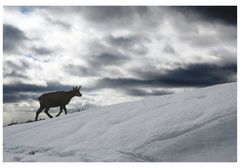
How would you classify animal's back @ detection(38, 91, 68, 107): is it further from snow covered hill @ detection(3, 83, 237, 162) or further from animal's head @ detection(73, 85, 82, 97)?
snow covered hill @ detection(3, 83, 237, 162)

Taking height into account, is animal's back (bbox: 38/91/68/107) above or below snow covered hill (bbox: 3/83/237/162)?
above

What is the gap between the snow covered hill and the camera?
439cm

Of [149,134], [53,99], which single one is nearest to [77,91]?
[53,99]

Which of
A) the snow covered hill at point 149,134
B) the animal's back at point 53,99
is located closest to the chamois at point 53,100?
the animal's back at point 53,99

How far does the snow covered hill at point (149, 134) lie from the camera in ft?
14.4

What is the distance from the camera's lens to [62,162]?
15.3 feet

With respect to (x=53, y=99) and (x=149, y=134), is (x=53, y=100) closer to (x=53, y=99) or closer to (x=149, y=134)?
(x=53, y=99)

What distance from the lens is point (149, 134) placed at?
4855mm

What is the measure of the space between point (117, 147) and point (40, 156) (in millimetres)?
1192

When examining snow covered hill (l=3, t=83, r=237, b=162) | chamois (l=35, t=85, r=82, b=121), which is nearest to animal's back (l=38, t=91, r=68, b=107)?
chamois (l=35, t=85, r=82, b=121)

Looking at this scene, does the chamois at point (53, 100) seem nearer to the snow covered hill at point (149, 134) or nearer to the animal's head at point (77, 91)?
the animal's head at point (77, 91)

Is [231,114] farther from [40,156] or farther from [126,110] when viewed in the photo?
[40,156]

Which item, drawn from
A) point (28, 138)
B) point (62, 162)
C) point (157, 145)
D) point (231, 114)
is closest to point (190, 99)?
point (231, 114)

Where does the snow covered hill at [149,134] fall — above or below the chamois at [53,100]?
below
